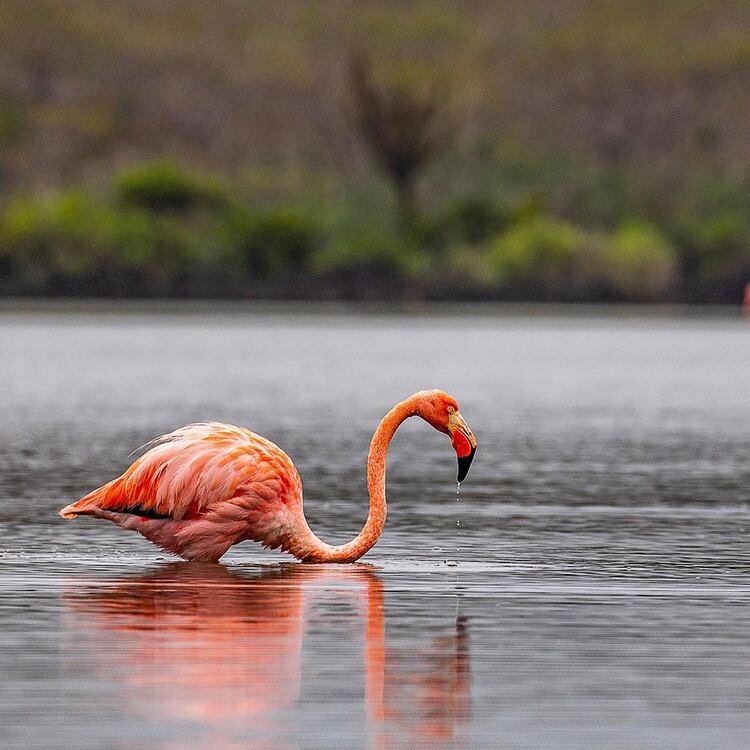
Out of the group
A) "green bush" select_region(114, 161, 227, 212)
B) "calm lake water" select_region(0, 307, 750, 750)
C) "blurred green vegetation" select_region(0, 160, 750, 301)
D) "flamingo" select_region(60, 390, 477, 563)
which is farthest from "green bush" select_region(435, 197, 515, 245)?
"flamingo" select_region(60, 390, 477, 563)

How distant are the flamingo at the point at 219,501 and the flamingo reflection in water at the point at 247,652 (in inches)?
7.0

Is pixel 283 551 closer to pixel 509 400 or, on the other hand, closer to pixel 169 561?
pixel 169 561

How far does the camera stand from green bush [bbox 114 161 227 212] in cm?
15562

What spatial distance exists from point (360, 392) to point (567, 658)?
28.6m

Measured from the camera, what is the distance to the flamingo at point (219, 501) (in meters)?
14.5

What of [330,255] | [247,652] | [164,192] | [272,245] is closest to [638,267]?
[330,255]

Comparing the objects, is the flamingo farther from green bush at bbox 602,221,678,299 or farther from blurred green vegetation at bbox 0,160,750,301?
green bush at bbox 602,221,678,299

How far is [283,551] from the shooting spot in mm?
14922

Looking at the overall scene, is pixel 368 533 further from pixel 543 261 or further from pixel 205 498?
pixel 543 261

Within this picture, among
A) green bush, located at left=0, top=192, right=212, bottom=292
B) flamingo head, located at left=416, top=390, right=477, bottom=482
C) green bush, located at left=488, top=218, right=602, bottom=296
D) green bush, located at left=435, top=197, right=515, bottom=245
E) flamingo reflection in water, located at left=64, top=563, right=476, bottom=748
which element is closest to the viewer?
flamingo reflection in water, located at left=64, top=563, right=476, bottom=748

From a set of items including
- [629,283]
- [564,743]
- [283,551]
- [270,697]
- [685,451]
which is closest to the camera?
[564,743]

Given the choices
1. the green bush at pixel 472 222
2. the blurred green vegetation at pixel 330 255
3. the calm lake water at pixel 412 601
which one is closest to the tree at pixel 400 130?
the green bush at pixel 472 222

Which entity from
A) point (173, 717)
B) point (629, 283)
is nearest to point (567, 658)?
point (173, 717)

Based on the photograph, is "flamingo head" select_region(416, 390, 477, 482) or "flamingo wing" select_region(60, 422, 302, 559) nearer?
"flamingo wing" select_region(60, 422, 302, 559)
